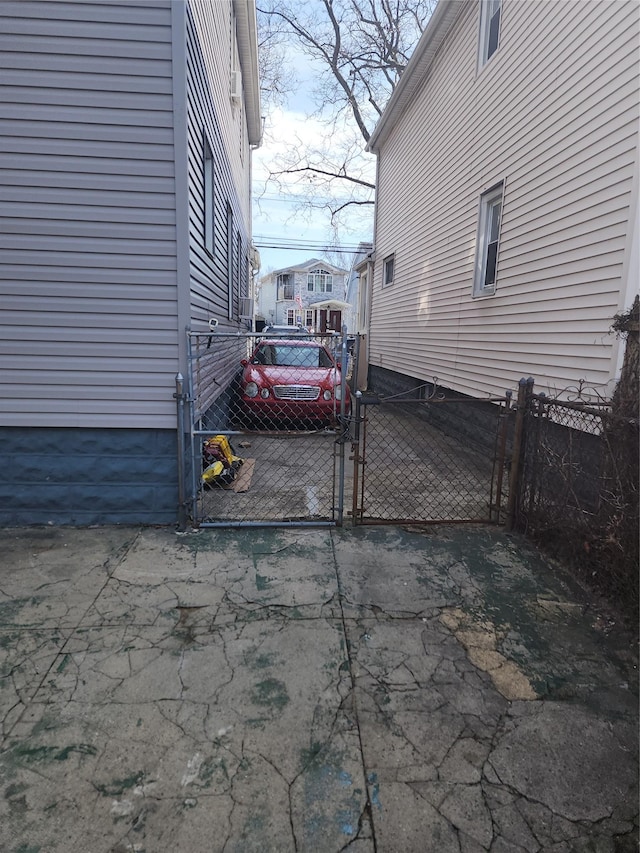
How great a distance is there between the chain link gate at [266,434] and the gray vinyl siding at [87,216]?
0.56 metres

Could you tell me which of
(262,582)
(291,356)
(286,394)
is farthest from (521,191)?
(262,582)

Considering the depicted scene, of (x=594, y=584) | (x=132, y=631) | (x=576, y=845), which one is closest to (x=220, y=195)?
(x=132, y=631)

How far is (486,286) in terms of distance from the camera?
7137 mm

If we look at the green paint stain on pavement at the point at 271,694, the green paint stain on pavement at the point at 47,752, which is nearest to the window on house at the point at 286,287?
the green paint stain on pavement at the point at 271,694

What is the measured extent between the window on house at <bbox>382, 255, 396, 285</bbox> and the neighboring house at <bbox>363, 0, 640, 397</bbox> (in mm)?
1898

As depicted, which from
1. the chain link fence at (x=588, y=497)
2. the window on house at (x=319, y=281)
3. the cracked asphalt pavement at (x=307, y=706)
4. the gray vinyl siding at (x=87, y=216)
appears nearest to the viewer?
the cracked asphalt pavement at (x=307, y=706)

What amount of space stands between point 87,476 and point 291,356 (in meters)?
5.15

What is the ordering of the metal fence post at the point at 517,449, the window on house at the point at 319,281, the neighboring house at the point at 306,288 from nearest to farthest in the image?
the metal fence post at the point at 517,449 < the neighboring house at the point at 306,288 < the window on house at the point at 319,281

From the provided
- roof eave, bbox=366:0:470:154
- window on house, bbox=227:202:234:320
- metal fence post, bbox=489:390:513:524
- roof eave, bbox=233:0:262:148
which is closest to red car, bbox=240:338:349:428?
window on house, bbox=227:202:234:320

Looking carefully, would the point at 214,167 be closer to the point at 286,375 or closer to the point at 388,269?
the point at 286,375

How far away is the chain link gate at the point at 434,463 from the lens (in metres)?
4.30

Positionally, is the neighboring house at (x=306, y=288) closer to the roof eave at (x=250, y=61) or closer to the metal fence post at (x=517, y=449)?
the roof eave at (x=250, y=61)

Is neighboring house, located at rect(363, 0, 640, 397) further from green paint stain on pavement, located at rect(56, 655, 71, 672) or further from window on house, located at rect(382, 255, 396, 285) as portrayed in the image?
green paint stain on pavement, located at rect(56, 655, 71, 672)

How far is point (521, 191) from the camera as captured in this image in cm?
602
